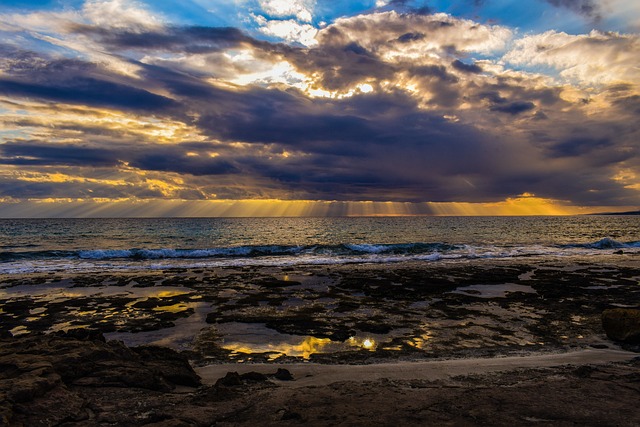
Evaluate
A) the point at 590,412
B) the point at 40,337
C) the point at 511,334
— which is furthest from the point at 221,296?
the point at 590,412

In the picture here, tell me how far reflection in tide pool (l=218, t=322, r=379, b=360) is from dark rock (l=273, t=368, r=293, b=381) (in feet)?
5.19

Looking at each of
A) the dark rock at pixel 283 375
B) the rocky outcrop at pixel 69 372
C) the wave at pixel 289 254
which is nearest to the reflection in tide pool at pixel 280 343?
the dark rock at pixel 283 375

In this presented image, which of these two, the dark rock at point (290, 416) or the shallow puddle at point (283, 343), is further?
the shallow puddle at point (283, 343)

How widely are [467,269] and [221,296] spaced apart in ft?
55.9

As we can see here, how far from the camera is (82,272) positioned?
2645 centimetres

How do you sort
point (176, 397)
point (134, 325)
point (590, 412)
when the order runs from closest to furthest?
1. point (590, 412)
2. point (176, 397)
3. point (134, 325)

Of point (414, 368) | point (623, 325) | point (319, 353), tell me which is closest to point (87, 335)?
point (319, 353)

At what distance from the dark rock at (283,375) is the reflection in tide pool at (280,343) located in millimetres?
1582

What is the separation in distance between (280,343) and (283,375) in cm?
294

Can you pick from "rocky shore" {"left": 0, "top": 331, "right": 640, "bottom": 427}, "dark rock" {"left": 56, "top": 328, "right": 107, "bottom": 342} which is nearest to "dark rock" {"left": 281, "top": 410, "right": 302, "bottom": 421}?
"rocky shore" {"left": 0, "top": 331, "right": 640, "bottom": 427}

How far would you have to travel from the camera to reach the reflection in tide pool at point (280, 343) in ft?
31.3

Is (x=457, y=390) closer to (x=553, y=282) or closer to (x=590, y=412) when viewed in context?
(x=590, y=412)

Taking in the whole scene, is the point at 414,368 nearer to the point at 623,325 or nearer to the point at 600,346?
the point at 600,346

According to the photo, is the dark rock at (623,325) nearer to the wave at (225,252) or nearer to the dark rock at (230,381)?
the dark rock at (230,381)
